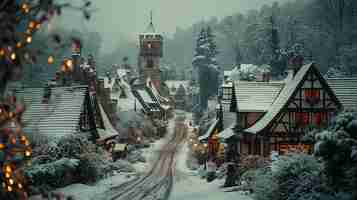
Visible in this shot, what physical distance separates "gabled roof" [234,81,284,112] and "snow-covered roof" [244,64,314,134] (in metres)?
0.74

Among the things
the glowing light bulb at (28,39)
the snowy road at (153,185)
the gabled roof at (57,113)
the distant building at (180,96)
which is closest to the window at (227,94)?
the snowy road at (153,185)

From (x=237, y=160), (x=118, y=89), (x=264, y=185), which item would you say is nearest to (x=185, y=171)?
(x=237, y=160)

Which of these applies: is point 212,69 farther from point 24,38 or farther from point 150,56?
point 24,38

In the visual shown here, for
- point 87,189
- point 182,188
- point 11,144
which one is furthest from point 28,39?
point 182,188

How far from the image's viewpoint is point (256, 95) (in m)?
37.1

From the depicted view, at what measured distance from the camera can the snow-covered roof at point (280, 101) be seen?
3316cm

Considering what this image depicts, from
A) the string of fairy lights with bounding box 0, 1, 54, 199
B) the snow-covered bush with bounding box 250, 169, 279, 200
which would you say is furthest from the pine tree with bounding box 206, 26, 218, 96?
the string of fairy lights with bounding box 0, 1, 54, 199

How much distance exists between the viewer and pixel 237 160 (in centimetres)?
3516

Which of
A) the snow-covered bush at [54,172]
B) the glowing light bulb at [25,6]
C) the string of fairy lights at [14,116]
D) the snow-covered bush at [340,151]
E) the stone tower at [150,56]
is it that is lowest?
the snow-covered bush at [54,172]

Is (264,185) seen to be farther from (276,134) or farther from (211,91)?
(211,91)

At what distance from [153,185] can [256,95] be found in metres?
11.0

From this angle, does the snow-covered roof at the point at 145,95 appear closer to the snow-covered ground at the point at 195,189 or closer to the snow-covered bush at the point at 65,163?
the snow-covered ground at the point at 195,189

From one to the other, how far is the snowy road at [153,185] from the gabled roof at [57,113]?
5628mm

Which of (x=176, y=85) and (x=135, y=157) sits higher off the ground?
(x=176, y=85)
